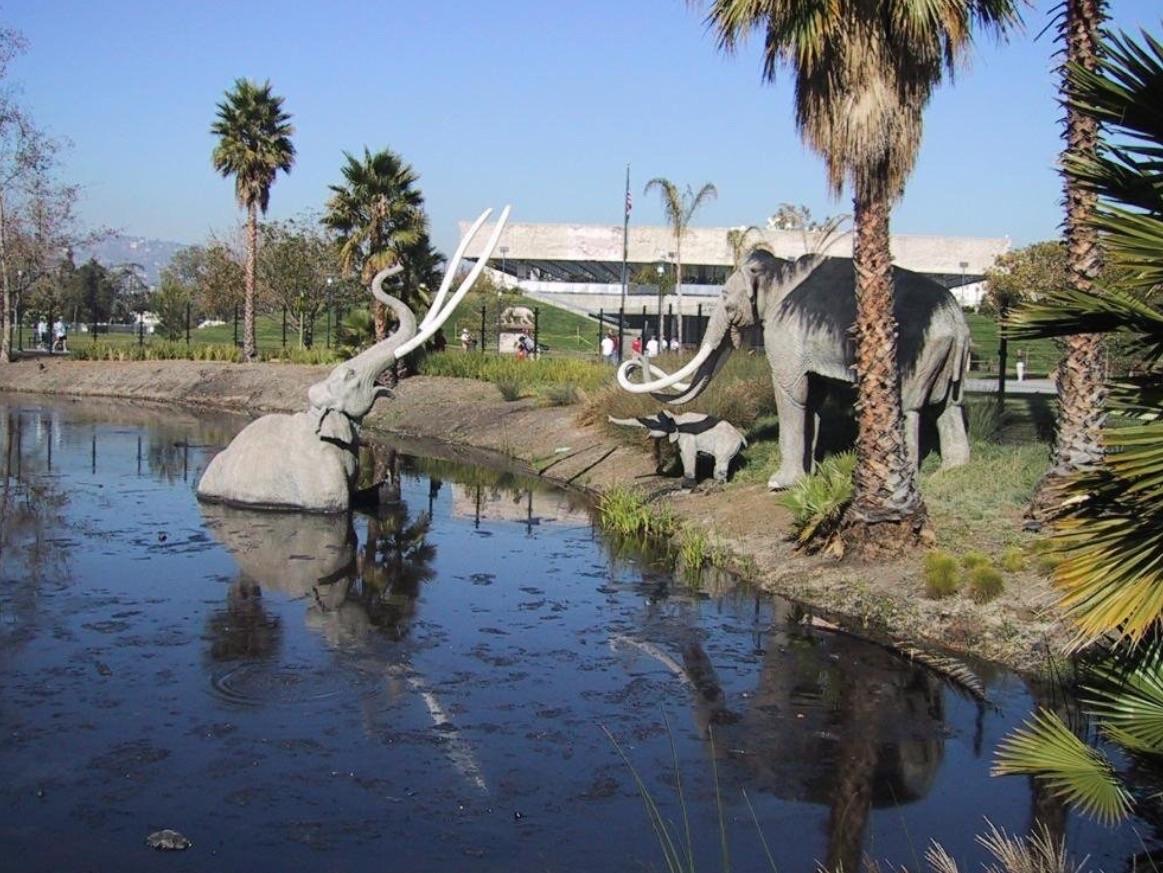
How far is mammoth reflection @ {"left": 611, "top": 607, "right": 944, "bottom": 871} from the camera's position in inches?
289

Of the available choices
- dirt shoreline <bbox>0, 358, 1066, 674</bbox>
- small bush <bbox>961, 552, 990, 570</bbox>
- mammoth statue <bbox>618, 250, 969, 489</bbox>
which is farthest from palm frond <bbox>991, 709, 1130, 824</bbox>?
mammoth statue <bbox>618, 250, 969, 489</bbox>

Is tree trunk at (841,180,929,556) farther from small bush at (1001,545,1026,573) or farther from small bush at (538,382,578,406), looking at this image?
small bush at (538,382,578,406)

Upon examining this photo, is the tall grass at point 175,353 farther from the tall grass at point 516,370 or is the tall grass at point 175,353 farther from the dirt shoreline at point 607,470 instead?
the tall grass at point 516,370

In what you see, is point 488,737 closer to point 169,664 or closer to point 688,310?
point 169,664

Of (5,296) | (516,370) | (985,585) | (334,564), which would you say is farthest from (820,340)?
(5,296)

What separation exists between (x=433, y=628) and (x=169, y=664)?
81.4 inches

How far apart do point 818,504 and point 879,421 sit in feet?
3.34

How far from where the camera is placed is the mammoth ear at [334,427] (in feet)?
49.5

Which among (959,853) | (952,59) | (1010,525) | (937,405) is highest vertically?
(952,59)

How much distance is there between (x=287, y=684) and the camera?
28.9 feet

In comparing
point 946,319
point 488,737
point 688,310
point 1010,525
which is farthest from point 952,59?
point 688,310

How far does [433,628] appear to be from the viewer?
10.6 metres

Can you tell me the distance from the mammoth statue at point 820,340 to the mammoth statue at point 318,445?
2798mm

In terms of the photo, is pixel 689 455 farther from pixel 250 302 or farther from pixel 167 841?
pixel 250 302
